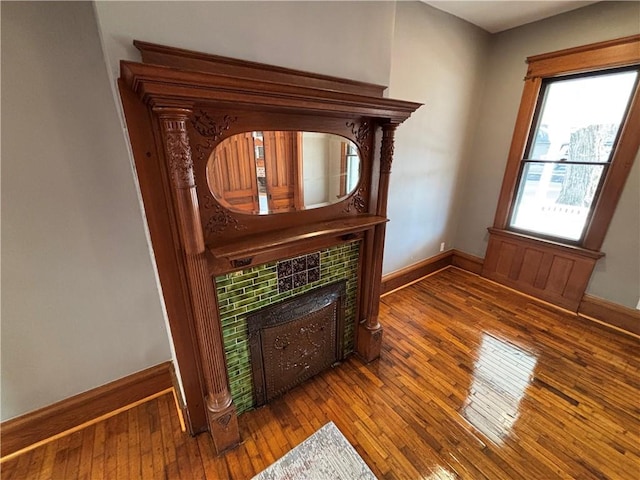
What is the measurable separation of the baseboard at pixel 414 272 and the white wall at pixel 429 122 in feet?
0.27

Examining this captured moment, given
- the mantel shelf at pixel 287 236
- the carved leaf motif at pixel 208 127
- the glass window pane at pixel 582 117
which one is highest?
the glass window pane at pixel 582 117

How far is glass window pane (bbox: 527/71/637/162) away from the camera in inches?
86.3

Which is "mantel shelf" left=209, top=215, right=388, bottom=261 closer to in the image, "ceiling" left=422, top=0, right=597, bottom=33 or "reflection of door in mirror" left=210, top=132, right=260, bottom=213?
"reflection of door in mirror" left=210, top=132, right=260, bottom=213

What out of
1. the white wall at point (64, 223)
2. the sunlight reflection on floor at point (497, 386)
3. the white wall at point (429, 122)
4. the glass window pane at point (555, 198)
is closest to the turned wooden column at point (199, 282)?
the white wall at point (64, 223)

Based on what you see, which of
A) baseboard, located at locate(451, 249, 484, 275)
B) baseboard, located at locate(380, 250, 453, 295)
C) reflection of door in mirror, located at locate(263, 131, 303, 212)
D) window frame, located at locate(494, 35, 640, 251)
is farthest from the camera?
baseboard, located at locate(451, 249, 484, 275)

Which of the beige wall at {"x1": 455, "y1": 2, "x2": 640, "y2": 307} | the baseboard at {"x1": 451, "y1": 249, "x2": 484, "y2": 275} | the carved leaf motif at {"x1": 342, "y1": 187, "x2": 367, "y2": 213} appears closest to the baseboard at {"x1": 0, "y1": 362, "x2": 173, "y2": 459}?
the carved leaf motif at {"x1": 342, "y1": 187, "x2": 367, "y2": 213}

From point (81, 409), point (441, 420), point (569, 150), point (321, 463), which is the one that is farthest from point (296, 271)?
point (569, 150)

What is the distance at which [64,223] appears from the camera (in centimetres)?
125

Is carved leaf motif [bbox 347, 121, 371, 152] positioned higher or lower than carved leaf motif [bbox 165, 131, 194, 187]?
higher

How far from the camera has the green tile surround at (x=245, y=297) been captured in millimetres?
1337

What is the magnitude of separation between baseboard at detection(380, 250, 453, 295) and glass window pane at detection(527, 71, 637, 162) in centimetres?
146

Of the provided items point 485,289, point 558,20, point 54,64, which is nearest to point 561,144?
point 558,20

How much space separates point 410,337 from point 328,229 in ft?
4.82

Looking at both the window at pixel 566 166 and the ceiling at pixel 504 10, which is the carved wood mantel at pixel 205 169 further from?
the window at pixel 566 166
